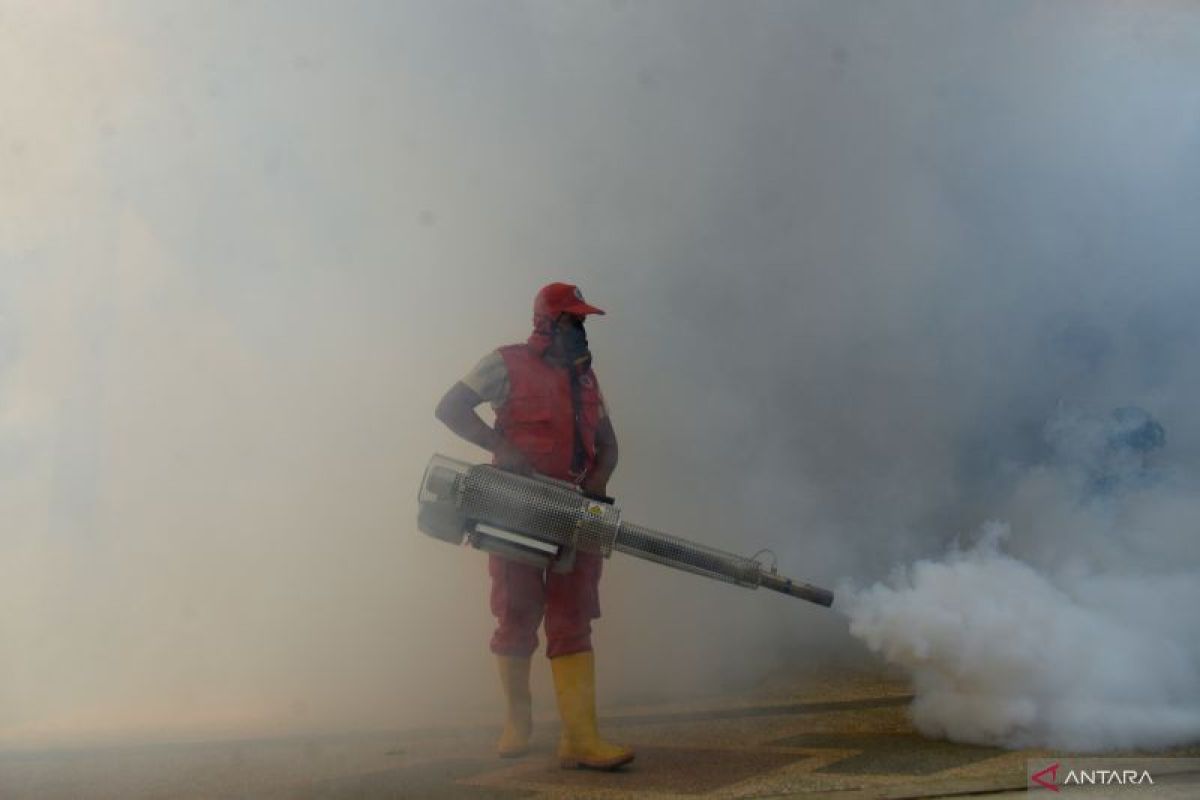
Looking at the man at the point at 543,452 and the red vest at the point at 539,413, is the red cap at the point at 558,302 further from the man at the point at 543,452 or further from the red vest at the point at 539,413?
the red vest at the point at 539,413

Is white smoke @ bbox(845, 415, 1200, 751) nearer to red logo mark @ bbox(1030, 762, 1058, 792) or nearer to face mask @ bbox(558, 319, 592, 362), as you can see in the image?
red logo mark @ bbox(1030, 762, 1058, 792)

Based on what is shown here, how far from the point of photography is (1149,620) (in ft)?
15.2

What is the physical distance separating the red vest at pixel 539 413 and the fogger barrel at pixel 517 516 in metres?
0.18

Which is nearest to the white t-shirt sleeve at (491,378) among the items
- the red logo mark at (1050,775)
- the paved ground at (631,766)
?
the paved ground at (631,766)

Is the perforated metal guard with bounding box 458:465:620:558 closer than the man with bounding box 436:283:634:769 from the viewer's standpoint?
Yes

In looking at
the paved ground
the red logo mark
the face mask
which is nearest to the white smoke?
the paved ground

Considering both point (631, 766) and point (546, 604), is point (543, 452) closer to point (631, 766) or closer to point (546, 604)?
point (546, 604)

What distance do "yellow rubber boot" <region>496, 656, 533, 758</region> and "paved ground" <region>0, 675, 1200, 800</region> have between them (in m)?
0.06

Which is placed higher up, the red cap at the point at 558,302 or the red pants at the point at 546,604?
the red cap at the point at 558,302

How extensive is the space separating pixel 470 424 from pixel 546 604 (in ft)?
2.15

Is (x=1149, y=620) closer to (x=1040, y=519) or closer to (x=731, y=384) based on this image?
(x=1040, y=519)

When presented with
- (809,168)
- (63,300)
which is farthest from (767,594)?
(63,300)

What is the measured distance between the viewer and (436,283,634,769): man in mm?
4105

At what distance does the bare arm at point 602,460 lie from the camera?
4.27m
